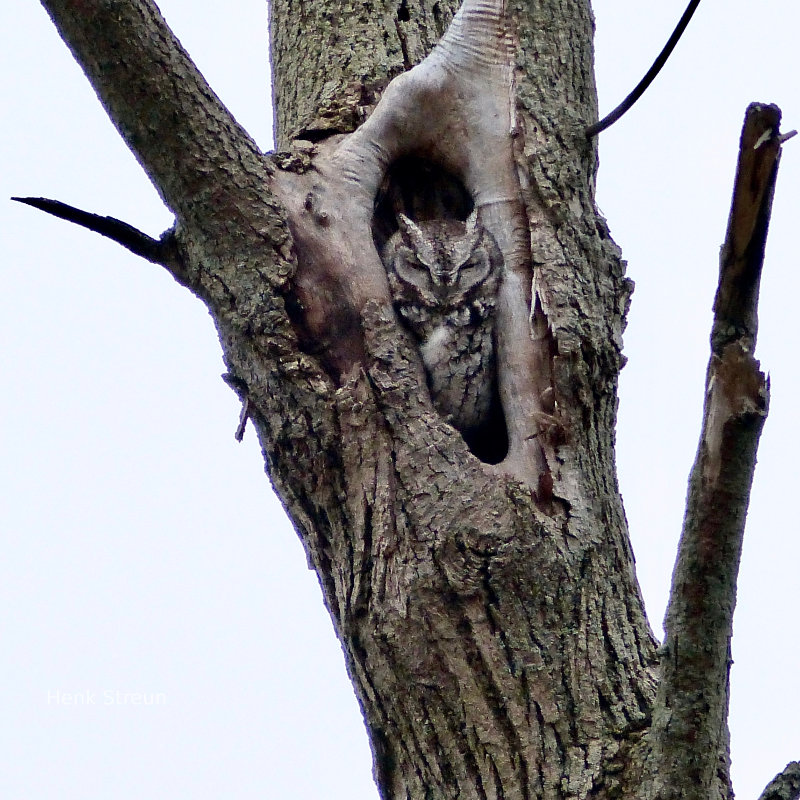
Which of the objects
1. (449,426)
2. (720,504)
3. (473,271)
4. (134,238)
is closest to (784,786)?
(720,504)

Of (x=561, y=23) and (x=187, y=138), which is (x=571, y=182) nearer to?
(x=561, y=23)

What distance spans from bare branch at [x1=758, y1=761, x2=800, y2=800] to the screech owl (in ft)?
3.60

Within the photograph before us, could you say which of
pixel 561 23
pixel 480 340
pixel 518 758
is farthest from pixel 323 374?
pixel 561 23

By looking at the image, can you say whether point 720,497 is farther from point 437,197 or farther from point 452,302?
point 437,197

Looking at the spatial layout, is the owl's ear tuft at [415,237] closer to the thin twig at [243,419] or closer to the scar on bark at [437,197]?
the scar on bark at [437,197]

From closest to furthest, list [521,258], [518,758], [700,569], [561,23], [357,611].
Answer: [700,569] → [518,758] → [357,611] → [521,258] → [561,23]

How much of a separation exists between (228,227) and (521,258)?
0.78 m

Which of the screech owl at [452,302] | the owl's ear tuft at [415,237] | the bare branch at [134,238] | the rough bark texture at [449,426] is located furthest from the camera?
the owl's ear tuft at [415,237]

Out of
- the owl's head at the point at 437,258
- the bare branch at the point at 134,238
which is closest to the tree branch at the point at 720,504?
the owl's head at the point at 437,258

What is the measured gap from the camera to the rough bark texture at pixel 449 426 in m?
2.01

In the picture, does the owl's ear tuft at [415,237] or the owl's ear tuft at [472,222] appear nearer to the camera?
the owl's ear tuft at [472,222]

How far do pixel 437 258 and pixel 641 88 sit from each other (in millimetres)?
730

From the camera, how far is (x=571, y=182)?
2.60 metres

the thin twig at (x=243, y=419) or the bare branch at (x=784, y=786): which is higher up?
the thin twig at (x=243, y=419)
